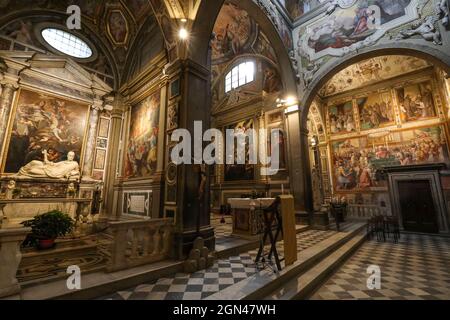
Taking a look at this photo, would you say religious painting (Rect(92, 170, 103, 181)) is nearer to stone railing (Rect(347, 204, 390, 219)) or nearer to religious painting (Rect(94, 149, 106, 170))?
religious painting (Rect(94, 149, 106, 170))

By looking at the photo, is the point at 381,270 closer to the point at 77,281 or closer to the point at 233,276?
the point at 233,276

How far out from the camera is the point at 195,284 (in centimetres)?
315

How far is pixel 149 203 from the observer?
239 inches

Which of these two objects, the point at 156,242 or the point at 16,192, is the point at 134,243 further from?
the point at 16,192

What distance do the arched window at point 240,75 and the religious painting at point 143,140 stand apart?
22.1ft

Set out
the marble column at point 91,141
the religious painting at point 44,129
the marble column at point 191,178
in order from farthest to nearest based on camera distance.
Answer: the marble column at point 91,141, the religious painting at point 44,129, the marble column at point 191,178

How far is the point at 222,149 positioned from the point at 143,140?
6.38m

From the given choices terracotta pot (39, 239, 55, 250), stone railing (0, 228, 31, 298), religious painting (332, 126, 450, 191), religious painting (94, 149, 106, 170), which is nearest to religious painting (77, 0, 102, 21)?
religious painting (94, 149, 106, 170)

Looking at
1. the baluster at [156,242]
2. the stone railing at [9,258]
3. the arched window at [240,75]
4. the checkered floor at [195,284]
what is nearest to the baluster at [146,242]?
the baluster at [156,242]

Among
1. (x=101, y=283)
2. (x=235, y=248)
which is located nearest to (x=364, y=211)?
(x=235, y=248)

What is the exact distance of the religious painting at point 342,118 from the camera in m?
12.9

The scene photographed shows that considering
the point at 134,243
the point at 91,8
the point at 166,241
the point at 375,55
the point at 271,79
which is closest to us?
the point at 134,243

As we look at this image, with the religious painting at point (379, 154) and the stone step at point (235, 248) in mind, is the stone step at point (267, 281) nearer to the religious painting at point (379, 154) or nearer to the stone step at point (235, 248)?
the stone step at point (235, 248)
